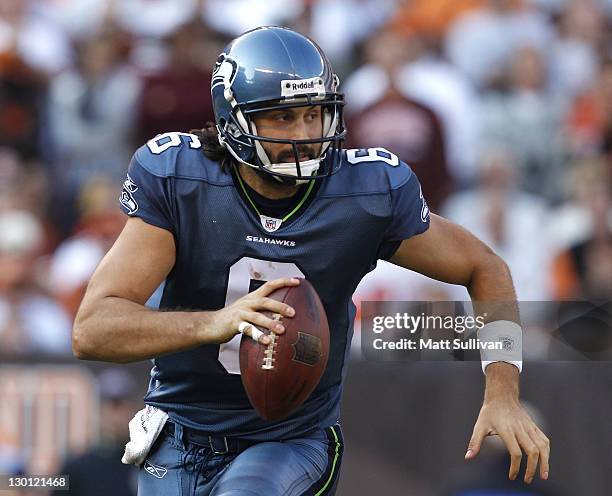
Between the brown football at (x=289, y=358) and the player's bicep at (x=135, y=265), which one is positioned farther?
the player's bicep at (x=135, y=265)

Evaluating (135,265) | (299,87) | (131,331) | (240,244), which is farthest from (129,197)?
(299,87)

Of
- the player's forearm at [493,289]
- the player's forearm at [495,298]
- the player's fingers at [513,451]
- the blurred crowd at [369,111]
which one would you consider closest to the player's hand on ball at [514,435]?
the player's fingers at [513,451]

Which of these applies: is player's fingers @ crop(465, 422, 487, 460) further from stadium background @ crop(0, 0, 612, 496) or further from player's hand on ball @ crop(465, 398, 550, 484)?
stadium background @ crop(0, 0, 612, 496)

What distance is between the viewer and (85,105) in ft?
28.0

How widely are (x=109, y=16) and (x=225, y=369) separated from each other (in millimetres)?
5884

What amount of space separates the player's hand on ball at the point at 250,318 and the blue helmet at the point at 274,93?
1.75 ft

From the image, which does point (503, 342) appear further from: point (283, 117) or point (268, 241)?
point (283, 117)

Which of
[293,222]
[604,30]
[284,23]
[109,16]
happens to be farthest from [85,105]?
[293,222]

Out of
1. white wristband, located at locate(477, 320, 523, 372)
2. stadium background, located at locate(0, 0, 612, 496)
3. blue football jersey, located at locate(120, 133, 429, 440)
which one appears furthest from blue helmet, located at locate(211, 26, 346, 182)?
stadium background, located at locate(0, 0, 612, 496)

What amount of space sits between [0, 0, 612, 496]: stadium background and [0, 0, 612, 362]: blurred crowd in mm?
14

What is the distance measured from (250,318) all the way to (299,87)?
31.9 inches

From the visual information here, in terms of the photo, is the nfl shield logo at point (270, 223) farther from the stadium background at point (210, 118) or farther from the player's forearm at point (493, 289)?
the stadium background at point (210, 118)

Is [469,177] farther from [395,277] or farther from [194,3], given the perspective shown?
[194,3]

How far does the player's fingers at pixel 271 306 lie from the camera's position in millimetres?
3070
